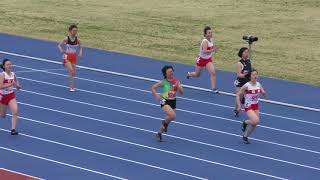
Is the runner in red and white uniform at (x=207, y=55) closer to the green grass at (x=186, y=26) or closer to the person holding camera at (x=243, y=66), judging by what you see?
the person holding camera at (x=243, y=66)

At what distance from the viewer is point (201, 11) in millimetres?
33688

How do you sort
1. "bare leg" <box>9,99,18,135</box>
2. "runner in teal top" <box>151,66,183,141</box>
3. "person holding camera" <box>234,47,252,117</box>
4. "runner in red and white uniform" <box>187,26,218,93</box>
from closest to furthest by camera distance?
1. "runner in teal top" <box>151,66,183,141</box>
2. "bare leg" <box>9,99,18,135</box>
3. "person holding camera" <box>234,47,252,117</box>
4. "runner in red and white uniform" <box>187,26,218,93</box>

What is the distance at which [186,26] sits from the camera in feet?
98.3

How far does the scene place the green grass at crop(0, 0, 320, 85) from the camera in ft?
79.5

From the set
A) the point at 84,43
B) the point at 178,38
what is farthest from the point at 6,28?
the point at 178,38

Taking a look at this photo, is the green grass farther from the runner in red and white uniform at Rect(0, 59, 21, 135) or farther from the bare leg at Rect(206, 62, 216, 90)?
the runner in red and white uniform at Rect(0, 59, 21, 135)

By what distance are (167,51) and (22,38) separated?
206 inches

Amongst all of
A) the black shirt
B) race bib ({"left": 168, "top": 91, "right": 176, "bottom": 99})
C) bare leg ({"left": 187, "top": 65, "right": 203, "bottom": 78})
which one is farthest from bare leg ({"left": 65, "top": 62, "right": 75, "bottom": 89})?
race bib ({"left": 168, "top": 91, "right": 176, "bottom": 99})

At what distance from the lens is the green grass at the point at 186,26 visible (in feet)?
79.5

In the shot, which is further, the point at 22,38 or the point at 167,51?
the point at 22,38

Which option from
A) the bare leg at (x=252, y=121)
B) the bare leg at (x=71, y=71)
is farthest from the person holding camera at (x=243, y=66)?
the bare leg at (x=71, y=71)

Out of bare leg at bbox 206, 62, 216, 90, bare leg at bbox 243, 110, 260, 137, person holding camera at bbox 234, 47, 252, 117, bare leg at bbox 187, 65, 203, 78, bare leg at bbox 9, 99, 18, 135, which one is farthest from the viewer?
bare leg at bbox 187, 65, 203, 78

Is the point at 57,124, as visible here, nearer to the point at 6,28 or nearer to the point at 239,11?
the point at 6,28

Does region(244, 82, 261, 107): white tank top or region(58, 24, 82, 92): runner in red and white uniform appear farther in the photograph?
region(58, 24, 82, 92): runner in red and white uniform
